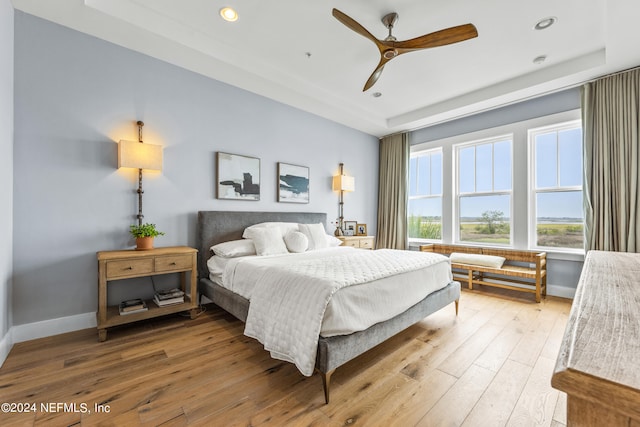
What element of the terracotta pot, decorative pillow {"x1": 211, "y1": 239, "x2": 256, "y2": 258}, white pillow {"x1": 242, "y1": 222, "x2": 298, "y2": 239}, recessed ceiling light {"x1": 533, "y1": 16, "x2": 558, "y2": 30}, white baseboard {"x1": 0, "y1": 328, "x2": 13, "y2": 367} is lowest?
white baseboard {"x1": 0, "y1": 328, "x2": 13, "y2": 367}

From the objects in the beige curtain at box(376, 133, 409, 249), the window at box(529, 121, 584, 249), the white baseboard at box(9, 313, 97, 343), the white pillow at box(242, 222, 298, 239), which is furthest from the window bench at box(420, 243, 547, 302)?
the white baseboard at box(9, 313, 97, 343)

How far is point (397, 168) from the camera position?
5516mm

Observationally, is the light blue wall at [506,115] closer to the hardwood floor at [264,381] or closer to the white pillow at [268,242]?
the hardwood floor at [264,381]

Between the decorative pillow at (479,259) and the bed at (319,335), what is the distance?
125 cm

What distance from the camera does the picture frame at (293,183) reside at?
4.14 metres

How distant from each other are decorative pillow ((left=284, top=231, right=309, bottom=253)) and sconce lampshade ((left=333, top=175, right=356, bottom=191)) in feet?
5.11

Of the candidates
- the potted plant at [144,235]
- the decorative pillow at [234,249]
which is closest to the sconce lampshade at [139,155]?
the potted plant at [144,235]

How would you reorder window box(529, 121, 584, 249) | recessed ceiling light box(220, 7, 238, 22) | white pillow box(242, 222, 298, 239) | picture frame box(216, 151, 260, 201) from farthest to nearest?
1. window box(529, 121, 584, 249)
2. picture frame box(216, 151, 260, 201)
3. white pillow box(242, 222, 298, 239)
4. recessed ceiling light box(220, 7, 238, 22)

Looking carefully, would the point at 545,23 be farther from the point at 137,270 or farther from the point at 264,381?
the point at 137,270

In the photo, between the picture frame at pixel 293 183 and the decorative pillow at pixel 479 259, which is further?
the picture frame at pixel 293 183

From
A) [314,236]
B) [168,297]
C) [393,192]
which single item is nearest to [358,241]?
[314,236]

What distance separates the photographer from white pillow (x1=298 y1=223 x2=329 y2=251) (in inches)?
146

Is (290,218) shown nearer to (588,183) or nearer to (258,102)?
(258,102)

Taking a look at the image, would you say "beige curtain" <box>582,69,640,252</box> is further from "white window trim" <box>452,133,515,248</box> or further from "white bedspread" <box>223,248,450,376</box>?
"white bedspread" <box>223,248,450,376</box>
